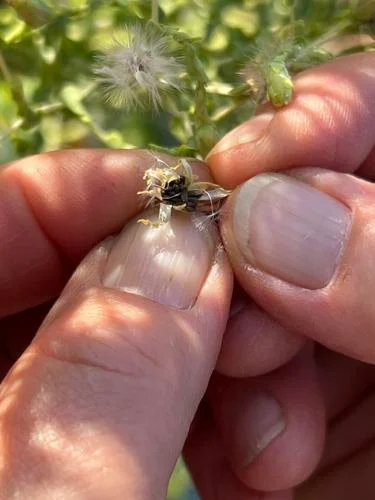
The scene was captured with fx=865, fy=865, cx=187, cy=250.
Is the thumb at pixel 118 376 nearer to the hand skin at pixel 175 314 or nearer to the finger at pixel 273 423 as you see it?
the hand skin at pixel 175 314

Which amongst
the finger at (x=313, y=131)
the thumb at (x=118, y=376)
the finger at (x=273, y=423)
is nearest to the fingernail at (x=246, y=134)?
the finger at (x=313, y=131)

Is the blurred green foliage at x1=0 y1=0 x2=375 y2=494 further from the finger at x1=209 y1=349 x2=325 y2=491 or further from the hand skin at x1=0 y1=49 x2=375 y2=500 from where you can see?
the finger at x1=209 y1=349 x2=325 y2=491

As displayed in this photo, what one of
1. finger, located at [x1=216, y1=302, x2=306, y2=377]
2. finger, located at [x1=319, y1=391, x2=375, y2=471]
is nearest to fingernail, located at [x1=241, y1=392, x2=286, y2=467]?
finger, located at [x1=216, y1=302, x2=306, y2=377]

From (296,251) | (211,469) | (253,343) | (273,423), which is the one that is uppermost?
(296,251)

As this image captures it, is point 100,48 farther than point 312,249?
Yes

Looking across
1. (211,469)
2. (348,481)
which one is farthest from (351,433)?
(211,469)

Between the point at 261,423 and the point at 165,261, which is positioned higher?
the point at 165,261

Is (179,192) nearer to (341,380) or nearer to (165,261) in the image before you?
(165,261)
